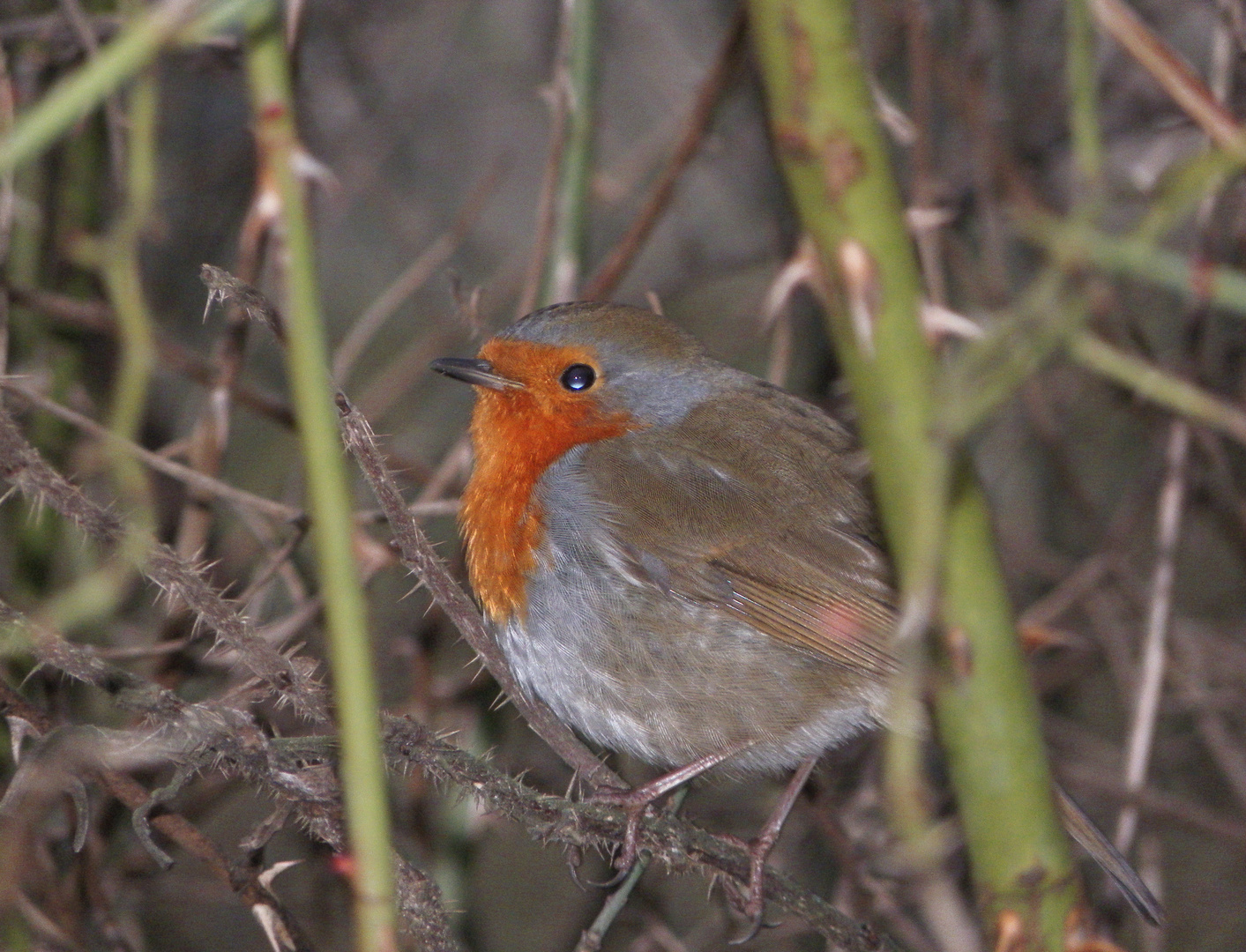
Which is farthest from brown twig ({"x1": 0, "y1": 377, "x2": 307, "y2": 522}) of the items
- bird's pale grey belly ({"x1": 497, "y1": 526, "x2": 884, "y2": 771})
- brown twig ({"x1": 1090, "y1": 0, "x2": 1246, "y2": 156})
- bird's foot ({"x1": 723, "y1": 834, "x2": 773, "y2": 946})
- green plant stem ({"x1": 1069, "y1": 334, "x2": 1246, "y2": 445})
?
brown twig ({"x1": 1090, "y1": 0, "x2": 1246, "y2": 156})

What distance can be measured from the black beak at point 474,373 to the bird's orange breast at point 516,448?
2cm

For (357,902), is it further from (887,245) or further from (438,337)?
(438,337)

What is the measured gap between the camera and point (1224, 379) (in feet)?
11.5

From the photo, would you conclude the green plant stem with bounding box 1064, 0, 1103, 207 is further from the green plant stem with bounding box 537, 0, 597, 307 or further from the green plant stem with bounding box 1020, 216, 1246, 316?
the green plant stem with bounding box 537, 0, 597, 307

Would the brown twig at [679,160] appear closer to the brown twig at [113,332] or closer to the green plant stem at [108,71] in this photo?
the brown twig at [113,332]

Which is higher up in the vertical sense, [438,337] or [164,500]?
[438,337]

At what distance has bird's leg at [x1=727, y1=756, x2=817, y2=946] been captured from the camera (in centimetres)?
213

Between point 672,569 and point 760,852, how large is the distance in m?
0.59

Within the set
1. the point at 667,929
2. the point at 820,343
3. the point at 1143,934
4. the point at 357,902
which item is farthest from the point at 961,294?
the point at 357,902

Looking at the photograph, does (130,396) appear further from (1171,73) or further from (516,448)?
(1171,73)

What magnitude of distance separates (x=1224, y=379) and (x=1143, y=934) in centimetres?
145

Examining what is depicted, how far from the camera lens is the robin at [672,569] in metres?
2.64

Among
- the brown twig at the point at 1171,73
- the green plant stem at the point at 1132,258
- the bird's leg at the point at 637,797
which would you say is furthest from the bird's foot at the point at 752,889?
the brown twig at the point at 1171,73

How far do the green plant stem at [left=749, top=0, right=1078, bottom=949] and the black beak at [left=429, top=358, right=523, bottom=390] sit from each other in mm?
1370
